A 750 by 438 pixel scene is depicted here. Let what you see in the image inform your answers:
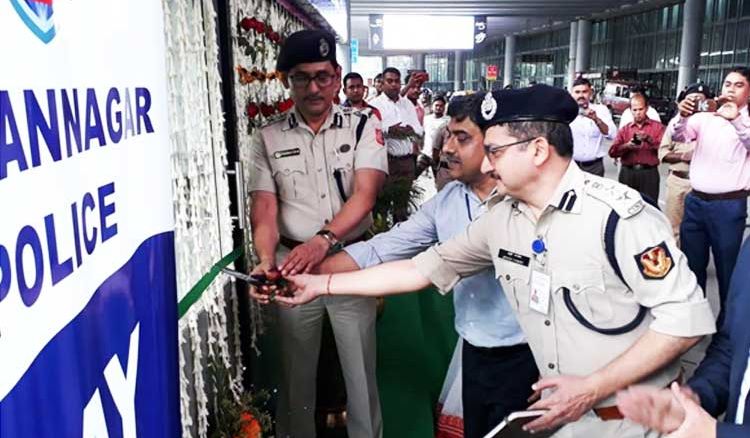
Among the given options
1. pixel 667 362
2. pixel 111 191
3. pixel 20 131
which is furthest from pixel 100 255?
pixel 667 362

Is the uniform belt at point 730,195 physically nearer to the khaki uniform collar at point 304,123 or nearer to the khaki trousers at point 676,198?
the khaki trousers at point 676,198

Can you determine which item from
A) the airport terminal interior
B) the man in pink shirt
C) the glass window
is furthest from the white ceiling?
the man in pink shirt

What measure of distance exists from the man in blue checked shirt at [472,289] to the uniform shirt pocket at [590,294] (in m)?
0.48

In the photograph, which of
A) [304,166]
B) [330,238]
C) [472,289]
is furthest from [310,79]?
[472,289]

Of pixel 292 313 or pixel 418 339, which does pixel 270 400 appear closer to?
pixel 292 313

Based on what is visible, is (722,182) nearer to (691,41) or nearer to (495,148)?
(495,148)

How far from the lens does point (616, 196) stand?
55.4 inches

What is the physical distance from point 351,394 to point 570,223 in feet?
4.21

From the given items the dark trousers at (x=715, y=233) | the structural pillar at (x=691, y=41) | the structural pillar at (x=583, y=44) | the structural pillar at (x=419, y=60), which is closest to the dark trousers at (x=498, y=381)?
the dark trousers at (x=715, y=233)

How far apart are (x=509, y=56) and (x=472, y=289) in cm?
2864

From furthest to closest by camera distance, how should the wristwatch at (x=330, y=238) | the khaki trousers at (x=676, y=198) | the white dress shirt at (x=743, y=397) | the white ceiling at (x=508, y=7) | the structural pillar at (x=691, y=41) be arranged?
the white ceiling at (x=508, y=7) < the structural pillar at (x=691, y=41) < the khaki trousers at (x=676, y=198) < the wristwatch at (x=330, y=238) < the white dress shirt at (x=743, y=397)

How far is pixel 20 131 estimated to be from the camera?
1.97ft

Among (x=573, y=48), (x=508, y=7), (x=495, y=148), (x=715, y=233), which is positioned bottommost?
(x=715, y=233)

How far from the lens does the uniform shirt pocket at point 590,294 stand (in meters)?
1.41
